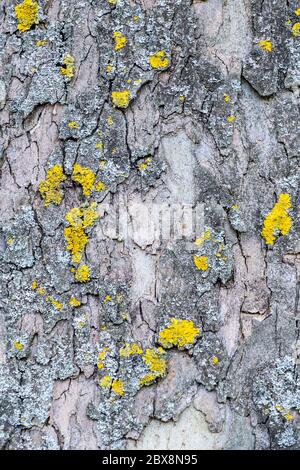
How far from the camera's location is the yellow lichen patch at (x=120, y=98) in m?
1.38

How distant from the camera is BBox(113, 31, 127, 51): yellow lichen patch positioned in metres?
1.38

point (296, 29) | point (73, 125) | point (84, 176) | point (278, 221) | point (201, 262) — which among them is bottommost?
point (201, 262)

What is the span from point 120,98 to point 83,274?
1.59 ft

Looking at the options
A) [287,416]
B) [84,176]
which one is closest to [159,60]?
[84,176]

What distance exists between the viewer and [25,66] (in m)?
1.42

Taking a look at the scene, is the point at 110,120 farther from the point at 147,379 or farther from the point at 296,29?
the point at 147,379

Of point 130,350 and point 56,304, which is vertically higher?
point 56,304

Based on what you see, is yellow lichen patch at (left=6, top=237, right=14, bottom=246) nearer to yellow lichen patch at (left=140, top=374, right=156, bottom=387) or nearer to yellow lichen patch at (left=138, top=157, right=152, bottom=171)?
yellow lichen patch at (left=138, top=157, right=152, bottom=171)

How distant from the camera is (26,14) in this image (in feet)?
4.64

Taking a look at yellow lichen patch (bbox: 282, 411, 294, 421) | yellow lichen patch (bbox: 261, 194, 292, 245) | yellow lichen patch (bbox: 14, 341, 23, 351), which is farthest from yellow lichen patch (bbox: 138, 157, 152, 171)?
yellow lichen patch (bbox: 282, 411, 294, 421)

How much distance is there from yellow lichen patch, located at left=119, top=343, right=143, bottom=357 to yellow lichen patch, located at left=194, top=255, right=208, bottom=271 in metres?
0.27

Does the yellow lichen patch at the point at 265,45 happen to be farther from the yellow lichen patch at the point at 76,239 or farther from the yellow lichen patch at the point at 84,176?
the yellow lichen patch at the point at 76,239

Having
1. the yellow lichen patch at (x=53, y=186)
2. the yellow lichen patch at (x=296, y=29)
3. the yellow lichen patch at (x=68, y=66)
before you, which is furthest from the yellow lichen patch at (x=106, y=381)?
the yellow lichen patch at (x=296, y=29)
